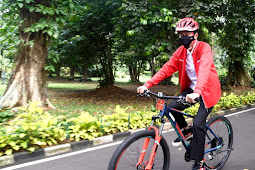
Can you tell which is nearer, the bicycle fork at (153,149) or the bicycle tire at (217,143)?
the bicycle fork at (153,149)

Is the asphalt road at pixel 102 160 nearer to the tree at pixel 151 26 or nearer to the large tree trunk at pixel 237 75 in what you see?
the tree at pixel 151 26

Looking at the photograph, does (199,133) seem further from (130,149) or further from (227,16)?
(227,16)

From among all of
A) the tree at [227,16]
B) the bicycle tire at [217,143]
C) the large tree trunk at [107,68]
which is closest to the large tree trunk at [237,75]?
the tree at [227,16]

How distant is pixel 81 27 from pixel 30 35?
5.67 meters

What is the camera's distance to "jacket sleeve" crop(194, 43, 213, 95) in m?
2.82

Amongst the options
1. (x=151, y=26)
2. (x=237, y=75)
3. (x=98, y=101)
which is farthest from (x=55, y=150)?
(x=237, y=75)

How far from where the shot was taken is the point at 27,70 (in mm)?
7980

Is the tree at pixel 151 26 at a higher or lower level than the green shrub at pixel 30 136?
higher

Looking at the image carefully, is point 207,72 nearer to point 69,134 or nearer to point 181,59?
point 181,59

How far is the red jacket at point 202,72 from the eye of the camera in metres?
2.91

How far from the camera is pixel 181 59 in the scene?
3277 millimetres

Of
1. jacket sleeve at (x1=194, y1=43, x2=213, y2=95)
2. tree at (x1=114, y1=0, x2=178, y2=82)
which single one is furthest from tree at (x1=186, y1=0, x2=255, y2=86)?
jacket sleeve at (x1=194, y1=43, x2=213, y2=95)

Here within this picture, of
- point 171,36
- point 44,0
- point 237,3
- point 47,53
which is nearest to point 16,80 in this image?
point 47,53

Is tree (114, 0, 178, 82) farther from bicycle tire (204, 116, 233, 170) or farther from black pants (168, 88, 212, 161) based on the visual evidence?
black pants (168, 88, 212, 161)
